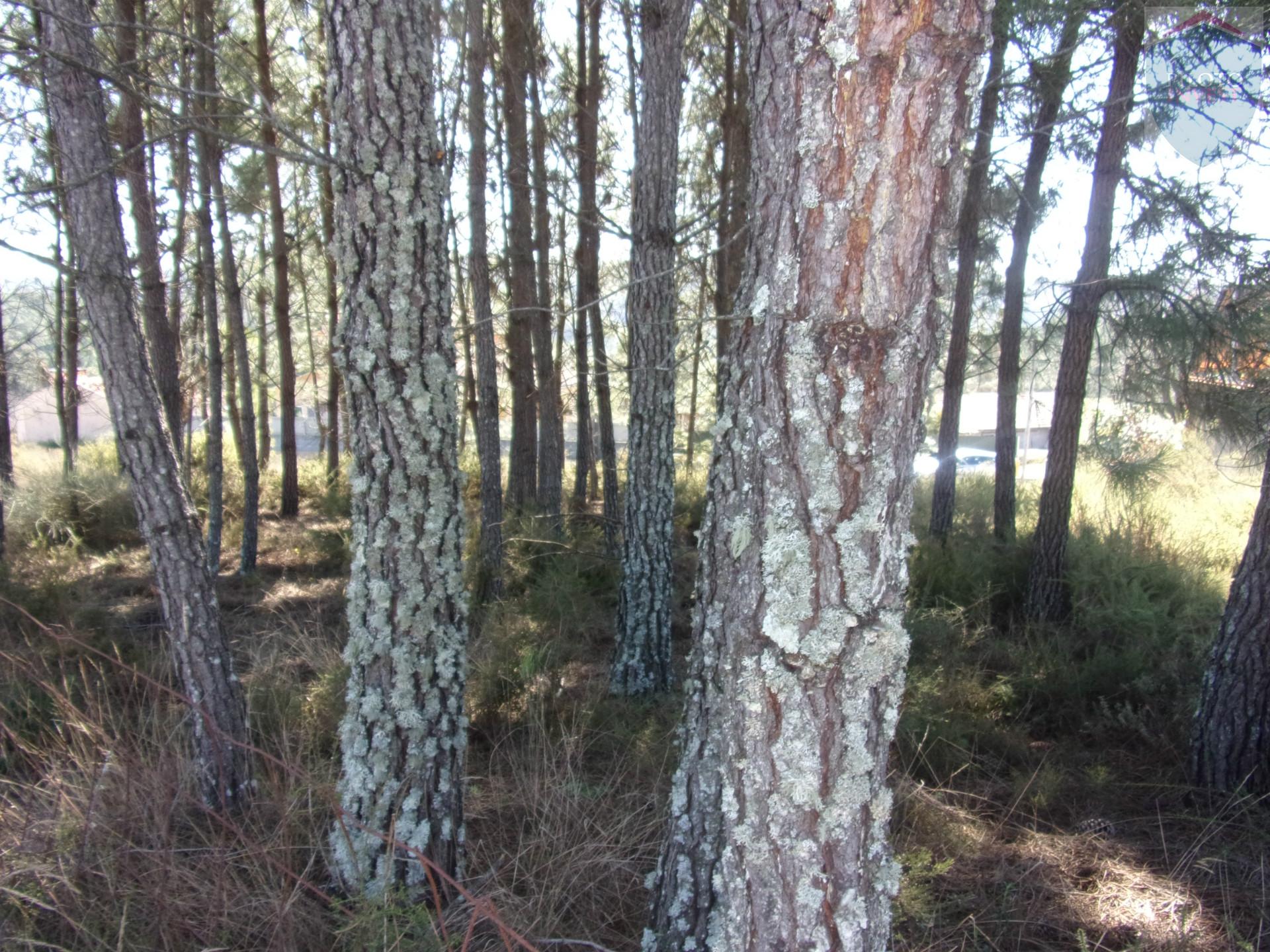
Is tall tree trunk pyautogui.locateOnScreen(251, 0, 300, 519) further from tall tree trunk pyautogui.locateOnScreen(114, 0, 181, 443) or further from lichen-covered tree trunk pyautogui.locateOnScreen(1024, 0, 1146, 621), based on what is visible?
lichen-covered tree trunk pyautogui.locateOnScreen(1024, 0, 1146, 621)

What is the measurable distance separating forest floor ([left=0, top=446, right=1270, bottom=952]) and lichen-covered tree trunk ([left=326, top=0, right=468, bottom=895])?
23 cm

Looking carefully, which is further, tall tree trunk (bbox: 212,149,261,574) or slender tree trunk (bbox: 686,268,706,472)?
slender tree trunk (bbox: 686,268,706,472)

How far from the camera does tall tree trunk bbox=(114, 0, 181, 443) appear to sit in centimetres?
636

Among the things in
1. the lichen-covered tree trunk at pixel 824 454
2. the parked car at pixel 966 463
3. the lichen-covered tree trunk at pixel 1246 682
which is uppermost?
the lichen-covered tree trunk at pixel 824 454

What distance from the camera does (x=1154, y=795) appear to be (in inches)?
156

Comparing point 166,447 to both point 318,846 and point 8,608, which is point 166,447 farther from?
point 8,608

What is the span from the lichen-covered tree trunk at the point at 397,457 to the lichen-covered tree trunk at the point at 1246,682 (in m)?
3.79

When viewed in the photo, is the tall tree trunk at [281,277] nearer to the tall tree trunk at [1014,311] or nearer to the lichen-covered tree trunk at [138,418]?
the lichen-covered tree trunk at [138,418]

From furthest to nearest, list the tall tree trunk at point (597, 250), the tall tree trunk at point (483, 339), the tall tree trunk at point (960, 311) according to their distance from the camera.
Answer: the tall tree trunk at point (597, 250) < the tall tree trunk at point (960, 311) < the tall tree trunk at point (483, 339)

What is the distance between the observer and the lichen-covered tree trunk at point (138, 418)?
302cm

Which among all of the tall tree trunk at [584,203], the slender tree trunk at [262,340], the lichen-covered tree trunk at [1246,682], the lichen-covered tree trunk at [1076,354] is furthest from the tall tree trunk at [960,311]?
the slender tree trunk at [262,340]

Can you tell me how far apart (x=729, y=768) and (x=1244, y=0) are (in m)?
6.73

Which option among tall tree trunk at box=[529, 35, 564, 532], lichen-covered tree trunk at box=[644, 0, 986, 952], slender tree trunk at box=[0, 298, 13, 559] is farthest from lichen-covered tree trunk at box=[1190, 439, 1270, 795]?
slender tree trunk at box=[0, 298, 13, 559]

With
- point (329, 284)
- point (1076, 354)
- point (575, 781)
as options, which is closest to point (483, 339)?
point (575, 781)
